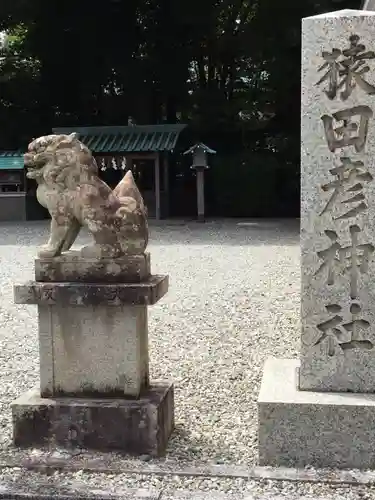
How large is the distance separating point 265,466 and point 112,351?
97 cm

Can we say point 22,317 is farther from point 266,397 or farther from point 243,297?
point 266,397

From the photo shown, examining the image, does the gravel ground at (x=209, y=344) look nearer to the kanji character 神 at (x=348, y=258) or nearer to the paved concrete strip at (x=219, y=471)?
the paved concrete strip at (x=219, y=471)

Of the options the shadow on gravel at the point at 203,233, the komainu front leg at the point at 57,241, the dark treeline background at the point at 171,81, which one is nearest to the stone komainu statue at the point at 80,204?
the komainu front leg at the point at 57,241

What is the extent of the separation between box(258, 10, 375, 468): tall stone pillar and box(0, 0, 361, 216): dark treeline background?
14584 mm

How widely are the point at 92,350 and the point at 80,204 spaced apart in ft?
2.53

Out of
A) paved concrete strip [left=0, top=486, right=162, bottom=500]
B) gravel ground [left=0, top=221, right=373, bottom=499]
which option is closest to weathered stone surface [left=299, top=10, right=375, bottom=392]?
gravel ground [left=0, top=221, right=373, bottom=499]

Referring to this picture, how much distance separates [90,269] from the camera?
10.6ft

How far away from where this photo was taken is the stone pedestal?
10.5 feet

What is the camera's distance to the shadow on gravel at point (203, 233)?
12.9m

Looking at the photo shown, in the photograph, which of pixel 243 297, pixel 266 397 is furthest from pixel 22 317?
pixel 266 397

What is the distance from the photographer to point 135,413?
3.21m

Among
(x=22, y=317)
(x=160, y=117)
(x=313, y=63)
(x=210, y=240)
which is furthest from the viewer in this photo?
(x=160, y=117)

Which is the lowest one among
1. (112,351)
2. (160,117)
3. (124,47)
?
(112,351)

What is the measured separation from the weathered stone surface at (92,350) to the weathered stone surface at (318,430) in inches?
28.0
